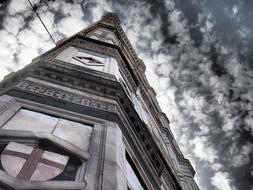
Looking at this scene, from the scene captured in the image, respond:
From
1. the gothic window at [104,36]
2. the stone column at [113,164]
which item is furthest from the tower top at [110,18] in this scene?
the stone column at [113,164]

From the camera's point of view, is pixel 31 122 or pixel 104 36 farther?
pixel 104 36

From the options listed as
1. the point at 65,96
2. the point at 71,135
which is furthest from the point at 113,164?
the point at 65,96

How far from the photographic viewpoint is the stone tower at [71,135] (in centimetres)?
458

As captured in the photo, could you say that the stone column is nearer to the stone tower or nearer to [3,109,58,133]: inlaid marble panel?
the stone tower

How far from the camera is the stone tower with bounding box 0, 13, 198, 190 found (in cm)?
458

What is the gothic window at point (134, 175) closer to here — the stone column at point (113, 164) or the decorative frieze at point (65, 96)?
the stone column at point (113, 164)

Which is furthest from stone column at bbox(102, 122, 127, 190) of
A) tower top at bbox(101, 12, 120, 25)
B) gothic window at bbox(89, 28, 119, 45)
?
tower top at bbox(101, 12, 120, 25)

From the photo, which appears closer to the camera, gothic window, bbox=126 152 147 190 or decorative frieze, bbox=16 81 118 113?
gothic window, bbox=126 152 147 190

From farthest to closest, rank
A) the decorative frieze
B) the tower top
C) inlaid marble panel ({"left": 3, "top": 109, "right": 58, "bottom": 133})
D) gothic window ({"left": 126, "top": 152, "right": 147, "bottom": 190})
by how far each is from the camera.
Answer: the tower top
the decorative frieze
gothic window ({"left": 126, "top": 152, "right": 147, "bottom": 190})
inlaid marble panel ({"left": 3, "top": 109, "right": 58, "bottom": 133})

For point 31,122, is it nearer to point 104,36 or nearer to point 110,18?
point 104,36

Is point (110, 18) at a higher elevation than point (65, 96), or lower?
higher

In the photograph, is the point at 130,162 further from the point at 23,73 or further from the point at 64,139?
the point at 23,73

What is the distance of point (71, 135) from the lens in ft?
19.5

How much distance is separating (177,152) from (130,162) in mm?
11822
